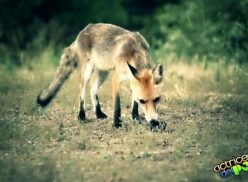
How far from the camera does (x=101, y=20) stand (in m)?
23.3

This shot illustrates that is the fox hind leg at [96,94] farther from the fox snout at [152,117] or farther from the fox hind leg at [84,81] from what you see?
the fox snout at [152,117]

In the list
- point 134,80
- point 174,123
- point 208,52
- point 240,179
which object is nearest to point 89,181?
point 240,179

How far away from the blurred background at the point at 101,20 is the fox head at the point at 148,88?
682 centimetres

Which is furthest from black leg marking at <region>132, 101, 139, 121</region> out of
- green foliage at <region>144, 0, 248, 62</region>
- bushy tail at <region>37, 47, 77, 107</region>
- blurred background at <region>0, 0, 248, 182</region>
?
green foliage at <region>144, 0, 248, 62</region>

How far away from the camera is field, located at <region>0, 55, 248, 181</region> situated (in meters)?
8.01

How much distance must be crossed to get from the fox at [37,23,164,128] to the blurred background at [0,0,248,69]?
18.1 ft

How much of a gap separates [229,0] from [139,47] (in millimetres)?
9416

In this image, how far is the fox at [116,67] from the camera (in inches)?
388

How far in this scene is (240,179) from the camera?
7.66m

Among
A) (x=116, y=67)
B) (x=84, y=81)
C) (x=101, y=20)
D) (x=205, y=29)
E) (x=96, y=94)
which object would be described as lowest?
(x=96, y=94)

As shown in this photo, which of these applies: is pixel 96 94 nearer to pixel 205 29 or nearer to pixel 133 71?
pixel 133 71

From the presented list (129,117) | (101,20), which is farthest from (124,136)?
(101,20)

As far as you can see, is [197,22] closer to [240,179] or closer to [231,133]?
[231,133]

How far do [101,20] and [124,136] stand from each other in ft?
45.4
